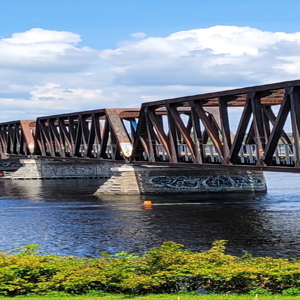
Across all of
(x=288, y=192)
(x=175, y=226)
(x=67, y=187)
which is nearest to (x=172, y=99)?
(x=175, y=226)

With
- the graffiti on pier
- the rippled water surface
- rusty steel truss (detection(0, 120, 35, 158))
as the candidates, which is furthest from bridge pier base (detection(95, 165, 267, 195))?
rusty steel truss (detection(0, 120, 35, 158))

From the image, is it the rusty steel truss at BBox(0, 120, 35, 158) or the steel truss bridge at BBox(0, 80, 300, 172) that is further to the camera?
the rusty steel truss at BBox(0, 120, 35, 158)

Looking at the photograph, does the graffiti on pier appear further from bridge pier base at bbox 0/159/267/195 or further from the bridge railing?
the bridge railing

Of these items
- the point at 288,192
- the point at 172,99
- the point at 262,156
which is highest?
the point at 172,99

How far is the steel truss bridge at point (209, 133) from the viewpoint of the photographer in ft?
158

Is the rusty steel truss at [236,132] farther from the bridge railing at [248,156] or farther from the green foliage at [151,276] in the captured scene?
the green foliage at [151,276]

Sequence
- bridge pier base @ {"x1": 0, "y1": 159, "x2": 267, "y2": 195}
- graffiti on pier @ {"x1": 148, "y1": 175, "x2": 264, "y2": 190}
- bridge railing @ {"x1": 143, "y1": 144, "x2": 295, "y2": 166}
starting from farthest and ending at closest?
graffiti on pier @ {"x1": 148, "y1": 175, "x2": 264, "y2": 190}
bridge pier base @ {"x1": 0, "y1": 159, "x2": 267, "y2": 195}
bridge railing @ {"x1": 143, "y1": 144, "x2": 295, "y2": 166}

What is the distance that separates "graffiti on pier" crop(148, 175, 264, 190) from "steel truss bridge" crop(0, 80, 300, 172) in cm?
383

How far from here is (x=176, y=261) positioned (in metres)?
26.2

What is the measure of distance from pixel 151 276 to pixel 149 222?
→ 104 feet

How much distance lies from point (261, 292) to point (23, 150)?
122 metres

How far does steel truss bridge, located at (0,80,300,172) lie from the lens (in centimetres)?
4819

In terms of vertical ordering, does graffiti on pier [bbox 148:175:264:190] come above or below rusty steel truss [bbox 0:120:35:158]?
below

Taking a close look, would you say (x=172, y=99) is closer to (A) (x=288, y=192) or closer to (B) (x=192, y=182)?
(B) (x=192, y=182)
